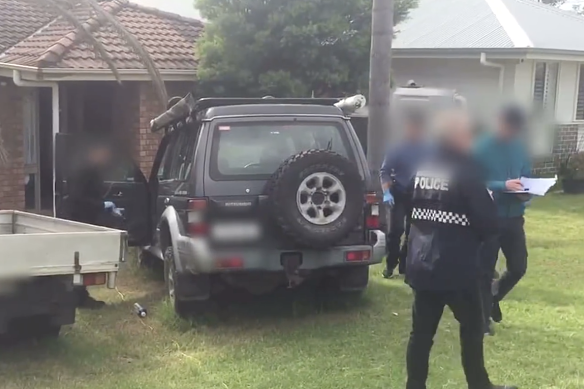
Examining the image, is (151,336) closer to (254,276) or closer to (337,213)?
→ (254,276)

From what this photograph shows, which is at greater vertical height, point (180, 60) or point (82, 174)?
point (180, 60)

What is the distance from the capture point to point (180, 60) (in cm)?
1292

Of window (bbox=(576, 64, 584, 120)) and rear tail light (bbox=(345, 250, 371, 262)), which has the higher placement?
window (bbox=(576, 64, 584, 120))

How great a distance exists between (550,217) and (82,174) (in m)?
8.10

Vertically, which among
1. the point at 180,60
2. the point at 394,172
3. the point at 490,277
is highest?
the point at 180,60

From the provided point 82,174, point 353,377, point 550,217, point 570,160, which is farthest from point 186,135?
point 570,160

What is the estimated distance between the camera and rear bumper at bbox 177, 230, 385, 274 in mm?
6328

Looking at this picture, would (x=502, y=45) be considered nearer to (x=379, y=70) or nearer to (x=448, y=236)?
(x=379, y=70)

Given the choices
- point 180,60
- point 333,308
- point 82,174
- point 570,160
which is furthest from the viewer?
point 570,160

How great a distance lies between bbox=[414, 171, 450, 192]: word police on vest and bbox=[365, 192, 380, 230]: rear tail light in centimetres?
199

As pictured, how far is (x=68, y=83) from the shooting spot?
1313 centimetres

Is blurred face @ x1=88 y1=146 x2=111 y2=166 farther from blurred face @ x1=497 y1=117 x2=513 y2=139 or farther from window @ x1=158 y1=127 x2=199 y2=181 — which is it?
blurred face @ x1=497 y1=117 x2=513 y2=139

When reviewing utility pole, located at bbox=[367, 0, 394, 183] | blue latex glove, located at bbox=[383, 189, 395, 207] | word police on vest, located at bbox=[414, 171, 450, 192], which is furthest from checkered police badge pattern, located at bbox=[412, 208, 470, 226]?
utility pole, located at bbox=[367, 0, 394, 183]

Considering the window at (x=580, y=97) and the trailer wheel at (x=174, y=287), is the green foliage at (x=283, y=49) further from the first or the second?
the window at (x=580, y=97)
